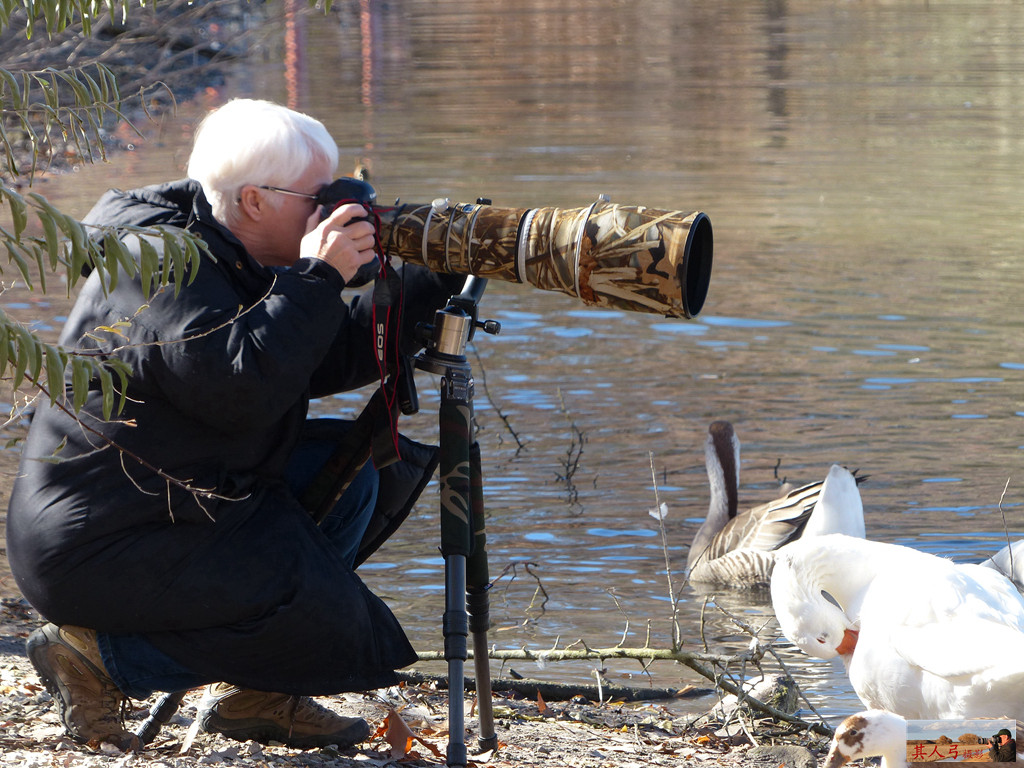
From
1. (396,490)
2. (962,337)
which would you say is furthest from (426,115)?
(396,490)

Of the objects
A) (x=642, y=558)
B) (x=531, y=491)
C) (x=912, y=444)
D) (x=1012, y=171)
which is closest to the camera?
(x=642, y=558)

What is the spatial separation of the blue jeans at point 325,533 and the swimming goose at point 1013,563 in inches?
67.3

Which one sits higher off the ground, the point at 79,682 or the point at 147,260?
the point at 147,260

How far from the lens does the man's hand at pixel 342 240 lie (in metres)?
3.10

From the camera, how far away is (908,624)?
11.0ft

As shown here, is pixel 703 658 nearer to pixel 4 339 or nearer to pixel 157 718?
pixel 157 718

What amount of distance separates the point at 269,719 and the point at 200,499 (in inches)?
25.3

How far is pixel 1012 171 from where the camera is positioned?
14.6m

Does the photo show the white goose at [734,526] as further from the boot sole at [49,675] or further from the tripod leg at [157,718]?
the boot sole at [49,675]

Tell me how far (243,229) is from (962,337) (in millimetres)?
6486

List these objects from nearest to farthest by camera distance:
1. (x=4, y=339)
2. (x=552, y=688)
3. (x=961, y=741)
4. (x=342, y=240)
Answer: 1. (x=4, y=339)
2. (x=961, y=741)
3. (x=342, y=240)
4. (x=552, y=688)

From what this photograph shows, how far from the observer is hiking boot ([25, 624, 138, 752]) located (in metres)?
3.13

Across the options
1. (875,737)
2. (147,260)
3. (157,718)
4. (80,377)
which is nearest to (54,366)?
(80,377)

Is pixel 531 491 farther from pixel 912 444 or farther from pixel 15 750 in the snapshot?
pixel 15 750
